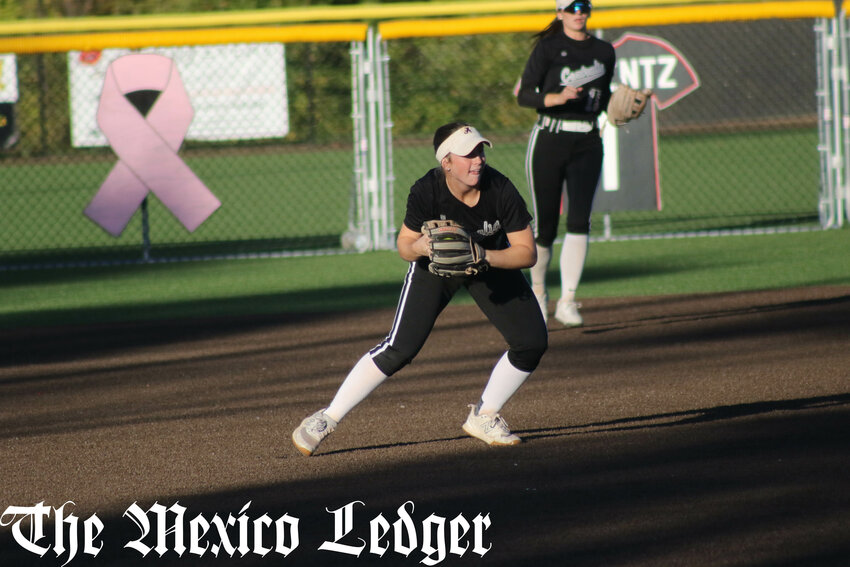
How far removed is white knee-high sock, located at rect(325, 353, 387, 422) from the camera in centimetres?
555

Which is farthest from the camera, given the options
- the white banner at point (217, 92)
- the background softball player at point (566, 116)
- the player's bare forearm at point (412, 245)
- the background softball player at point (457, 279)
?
the white banner at point (217, 92)

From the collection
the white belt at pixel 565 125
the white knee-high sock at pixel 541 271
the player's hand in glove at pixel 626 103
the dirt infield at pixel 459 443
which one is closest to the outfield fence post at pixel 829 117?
the dirt infield at pixel 459 443

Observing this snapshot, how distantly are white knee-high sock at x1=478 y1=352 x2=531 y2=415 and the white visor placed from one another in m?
0.99

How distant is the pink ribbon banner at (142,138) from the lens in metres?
12.8

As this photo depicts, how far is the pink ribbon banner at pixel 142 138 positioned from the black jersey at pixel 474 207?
25.5 ft

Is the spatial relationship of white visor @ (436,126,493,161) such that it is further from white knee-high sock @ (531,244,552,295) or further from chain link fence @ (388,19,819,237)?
chain link fence @ (388,19,819,237)

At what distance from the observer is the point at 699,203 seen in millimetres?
16625

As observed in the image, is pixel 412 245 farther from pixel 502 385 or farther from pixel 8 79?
pixel 8 79

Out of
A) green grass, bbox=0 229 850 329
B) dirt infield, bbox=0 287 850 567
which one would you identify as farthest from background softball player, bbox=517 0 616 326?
green grass, bbox=0 229 850 329

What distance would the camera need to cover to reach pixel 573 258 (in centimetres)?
857

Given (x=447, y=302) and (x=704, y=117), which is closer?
(x=447, y=302)

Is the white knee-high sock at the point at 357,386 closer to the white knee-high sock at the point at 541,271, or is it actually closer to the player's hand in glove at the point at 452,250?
the player's hand in glove at the point at 452,250

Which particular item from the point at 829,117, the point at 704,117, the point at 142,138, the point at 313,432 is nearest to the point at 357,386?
the point at 313,432

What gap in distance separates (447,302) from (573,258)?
3.17 m
